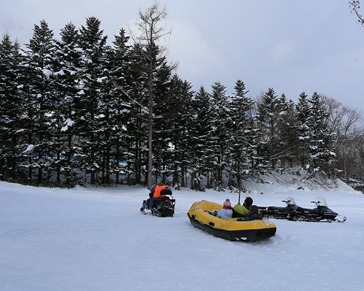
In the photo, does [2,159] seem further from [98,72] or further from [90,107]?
[98,72]

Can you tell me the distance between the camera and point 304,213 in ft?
37.8

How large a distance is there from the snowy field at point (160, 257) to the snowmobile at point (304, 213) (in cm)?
160

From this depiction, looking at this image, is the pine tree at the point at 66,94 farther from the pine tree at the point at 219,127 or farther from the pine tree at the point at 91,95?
the pine tree at the point at 219,127

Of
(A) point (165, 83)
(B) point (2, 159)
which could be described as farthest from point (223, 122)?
(B) point (2, 159)

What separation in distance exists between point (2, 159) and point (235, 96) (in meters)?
22.9

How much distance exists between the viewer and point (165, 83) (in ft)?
74.7

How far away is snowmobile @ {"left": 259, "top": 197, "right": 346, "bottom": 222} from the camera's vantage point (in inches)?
439

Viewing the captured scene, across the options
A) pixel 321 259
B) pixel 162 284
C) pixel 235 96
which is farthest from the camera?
pixel 235 96

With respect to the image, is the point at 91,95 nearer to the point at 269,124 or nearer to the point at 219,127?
the point at 219,127

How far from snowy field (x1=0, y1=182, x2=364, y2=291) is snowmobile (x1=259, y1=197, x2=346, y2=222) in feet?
5.25

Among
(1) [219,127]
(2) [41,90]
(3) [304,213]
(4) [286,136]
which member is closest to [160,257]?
(3) [304,213]

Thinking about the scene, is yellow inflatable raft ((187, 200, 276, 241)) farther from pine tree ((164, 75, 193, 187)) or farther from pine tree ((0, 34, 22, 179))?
pine tree ((0, 34, 22, 179))

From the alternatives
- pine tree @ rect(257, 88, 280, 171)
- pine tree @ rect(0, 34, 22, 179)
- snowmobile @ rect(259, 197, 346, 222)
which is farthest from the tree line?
snowmobile @ rect(259, 197, 346, 222)

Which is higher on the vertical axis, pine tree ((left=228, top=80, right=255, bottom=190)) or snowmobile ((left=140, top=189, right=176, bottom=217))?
pine tree ((left=228, top=80, right=255, bottom=190))
